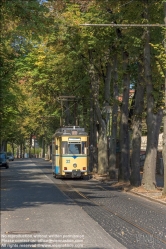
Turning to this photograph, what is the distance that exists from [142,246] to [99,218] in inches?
199

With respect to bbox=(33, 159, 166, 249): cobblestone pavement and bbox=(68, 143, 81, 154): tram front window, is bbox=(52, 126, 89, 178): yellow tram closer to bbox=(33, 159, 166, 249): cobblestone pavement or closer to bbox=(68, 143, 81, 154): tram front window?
bbox=(68, 143, 81, 154): tram front window

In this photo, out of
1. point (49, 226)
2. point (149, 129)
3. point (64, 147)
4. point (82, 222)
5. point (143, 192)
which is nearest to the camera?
point (49, 226)

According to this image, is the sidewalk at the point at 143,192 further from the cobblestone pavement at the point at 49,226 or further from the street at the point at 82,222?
the cobblestone pavement at the point at 49,226

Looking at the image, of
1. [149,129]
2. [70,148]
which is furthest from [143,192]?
[70,148]

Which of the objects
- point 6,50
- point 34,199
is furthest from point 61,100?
point 34,199

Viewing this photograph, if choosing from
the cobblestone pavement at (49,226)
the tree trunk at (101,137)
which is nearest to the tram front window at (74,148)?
the tree trunk at (101,137)

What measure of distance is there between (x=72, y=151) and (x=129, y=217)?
22.7 meters

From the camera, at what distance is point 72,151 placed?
3944cm

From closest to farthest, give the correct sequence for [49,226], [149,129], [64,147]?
[49,226], [149,129], [64,147]

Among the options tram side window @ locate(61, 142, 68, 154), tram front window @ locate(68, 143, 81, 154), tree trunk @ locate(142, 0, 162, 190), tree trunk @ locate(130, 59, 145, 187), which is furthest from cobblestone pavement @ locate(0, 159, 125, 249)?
tram front window @ locate(68, 143, 81, 154)

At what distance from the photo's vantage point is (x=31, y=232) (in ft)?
43.3

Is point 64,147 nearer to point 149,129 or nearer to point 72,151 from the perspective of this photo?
point 72,151

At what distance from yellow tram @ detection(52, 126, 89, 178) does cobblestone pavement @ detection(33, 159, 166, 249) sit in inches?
528

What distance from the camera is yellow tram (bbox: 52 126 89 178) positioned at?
39188mm
